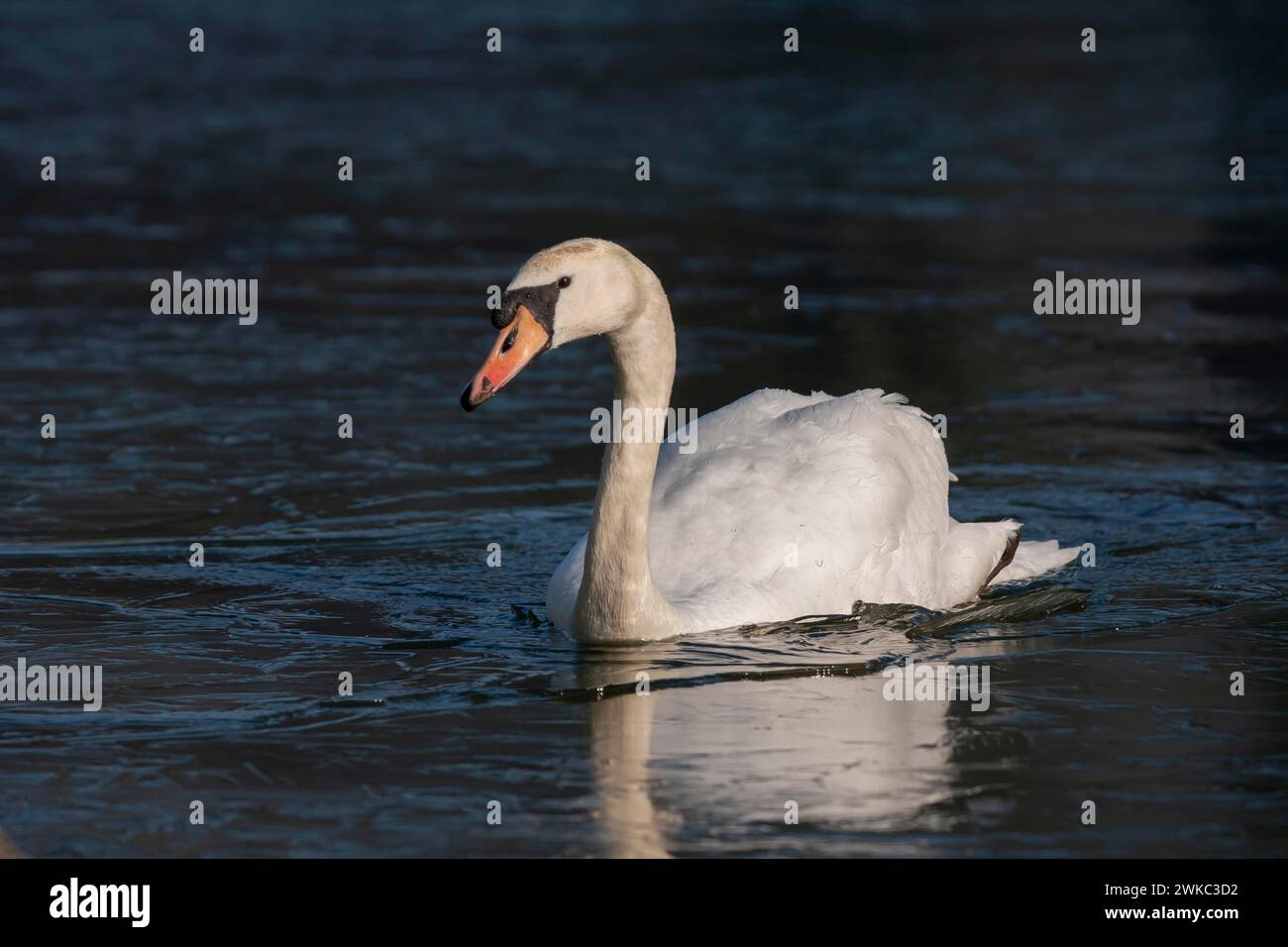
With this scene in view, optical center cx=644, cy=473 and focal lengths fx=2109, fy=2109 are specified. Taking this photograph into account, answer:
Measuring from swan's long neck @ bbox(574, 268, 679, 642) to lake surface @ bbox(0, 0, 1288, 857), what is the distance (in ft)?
0.75

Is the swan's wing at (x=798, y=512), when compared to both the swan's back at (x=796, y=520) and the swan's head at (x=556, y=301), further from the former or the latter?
the swan's head at (x=556, y=301)

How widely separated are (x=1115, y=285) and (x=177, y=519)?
30.9 feet

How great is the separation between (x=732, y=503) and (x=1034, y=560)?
1.88m

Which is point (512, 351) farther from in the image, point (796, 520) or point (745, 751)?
point (745, 751)

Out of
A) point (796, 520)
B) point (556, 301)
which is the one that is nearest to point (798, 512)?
point (796, 520)

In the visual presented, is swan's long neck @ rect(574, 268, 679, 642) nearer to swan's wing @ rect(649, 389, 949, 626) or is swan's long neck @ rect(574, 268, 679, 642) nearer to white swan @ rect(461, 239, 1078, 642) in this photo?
white swan @ rect(461, 239, 1078, 642)

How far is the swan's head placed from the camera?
8.35 m

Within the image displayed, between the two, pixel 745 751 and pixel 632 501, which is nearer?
pixel 745 751

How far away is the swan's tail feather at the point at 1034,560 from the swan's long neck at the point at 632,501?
218cm

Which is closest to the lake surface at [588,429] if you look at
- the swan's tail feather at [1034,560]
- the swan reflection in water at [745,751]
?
the swan reflection in water at [745,751]

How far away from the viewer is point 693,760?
7816mm

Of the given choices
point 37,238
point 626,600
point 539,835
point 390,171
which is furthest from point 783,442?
point 390,171

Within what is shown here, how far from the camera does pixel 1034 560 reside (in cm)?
1051
